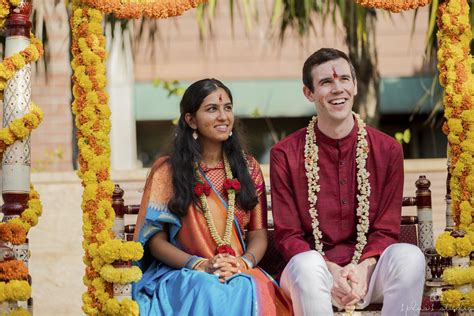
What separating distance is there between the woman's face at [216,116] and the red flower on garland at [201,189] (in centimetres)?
27

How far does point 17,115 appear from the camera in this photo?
19.4ft

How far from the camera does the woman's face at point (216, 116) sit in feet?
19.4

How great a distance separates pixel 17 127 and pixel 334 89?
1695mm

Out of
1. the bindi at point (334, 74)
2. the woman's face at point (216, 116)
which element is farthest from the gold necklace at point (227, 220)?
the bindi at point (334, 74)

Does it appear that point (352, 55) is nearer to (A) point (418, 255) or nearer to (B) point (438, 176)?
(B) point (438, 176)

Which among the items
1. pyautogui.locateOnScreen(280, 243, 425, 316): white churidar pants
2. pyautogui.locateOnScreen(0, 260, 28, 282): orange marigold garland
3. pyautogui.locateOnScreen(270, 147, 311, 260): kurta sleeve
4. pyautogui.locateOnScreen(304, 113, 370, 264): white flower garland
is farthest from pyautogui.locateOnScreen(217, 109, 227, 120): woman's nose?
pyautogui.locateOnScreen(0, 260, 28, 282): orange marigold garland

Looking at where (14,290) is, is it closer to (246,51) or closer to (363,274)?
(363,274)

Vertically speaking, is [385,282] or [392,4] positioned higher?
[392,4]

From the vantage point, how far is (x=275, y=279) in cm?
600

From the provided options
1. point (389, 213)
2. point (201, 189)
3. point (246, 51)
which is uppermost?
point (246, 51)

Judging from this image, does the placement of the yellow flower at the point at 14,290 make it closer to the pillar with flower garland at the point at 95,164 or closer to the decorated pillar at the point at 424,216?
the pillar with flower garland at the point at 95,164

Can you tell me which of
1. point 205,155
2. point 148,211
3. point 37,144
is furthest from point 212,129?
point 37,144

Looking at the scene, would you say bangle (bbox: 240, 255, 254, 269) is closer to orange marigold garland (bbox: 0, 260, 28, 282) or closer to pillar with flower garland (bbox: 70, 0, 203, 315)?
pillar with flower garland (bbox: 70, 0, 203, 315)

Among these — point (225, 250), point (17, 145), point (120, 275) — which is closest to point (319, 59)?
point (225, 250)
